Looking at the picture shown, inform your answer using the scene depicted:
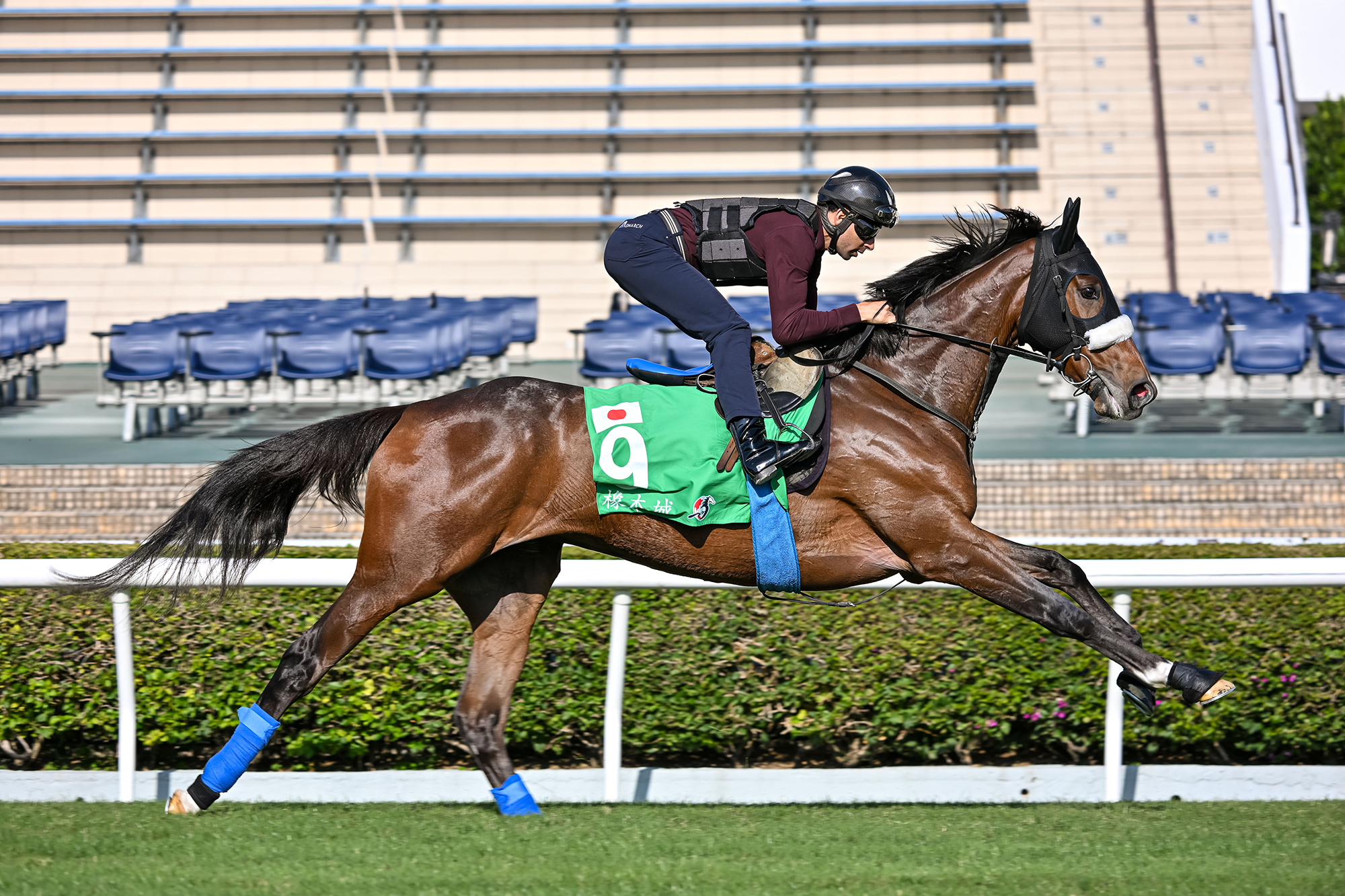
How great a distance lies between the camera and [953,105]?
792 inches

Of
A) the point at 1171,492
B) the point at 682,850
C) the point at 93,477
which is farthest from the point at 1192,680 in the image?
the point at 93,477

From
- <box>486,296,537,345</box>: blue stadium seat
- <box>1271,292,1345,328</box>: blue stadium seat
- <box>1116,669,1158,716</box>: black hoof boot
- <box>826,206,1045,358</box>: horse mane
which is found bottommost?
<box>1116,669,1158,716</box>: black hoof boot

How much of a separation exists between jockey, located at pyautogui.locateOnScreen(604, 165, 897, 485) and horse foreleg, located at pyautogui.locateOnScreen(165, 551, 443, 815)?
1006mm

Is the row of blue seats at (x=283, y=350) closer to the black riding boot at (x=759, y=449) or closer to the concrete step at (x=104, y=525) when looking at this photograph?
the concrete step at (x=104, y=525)

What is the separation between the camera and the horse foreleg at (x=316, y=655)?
11.9 ft

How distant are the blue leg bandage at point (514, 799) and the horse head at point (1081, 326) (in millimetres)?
1987

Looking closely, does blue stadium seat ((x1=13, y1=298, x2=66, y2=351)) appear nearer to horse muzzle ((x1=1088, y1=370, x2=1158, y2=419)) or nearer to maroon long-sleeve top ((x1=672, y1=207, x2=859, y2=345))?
maroon long-sleeve top ((x1=672, y1=207, x2=859, y2=345))

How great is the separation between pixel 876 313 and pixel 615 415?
84 centimetres

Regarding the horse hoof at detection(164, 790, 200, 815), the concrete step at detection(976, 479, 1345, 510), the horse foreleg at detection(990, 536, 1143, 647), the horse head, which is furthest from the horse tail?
the concrete step at detection(976, 479, 1345, 510)

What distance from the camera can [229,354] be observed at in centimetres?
1139

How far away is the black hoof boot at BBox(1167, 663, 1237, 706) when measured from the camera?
337 centimetres

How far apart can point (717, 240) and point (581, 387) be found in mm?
601

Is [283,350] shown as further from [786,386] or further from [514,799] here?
[786,386]

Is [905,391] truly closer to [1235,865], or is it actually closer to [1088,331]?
[1088,331]
